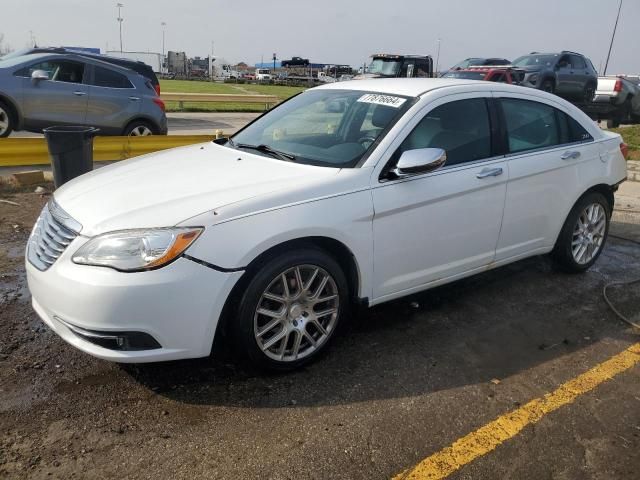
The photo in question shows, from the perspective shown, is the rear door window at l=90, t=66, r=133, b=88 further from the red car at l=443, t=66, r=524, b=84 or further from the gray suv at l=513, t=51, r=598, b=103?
the gray suv at l=513, t=51, r=598, b=103

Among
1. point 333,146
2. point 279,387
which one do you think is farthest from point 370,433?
point 333,146

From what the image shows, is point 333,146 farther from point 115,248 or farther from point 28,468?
point 28,468

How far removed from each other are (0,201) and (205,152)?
375 centimetres

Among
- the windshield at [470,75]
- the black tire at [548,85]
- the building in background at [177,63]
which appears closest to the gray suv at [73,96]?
the windshield at [470,75]

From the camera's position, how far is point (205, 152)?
4066mm

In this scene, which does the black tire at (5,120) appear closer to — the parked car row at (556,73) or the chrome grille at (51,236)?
the chrome grille at (51,236)

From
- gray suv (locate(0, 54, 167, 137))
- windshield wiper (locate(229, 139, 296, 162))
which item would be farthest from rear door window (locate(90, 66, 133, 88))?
windshield wiper (locate(229, 139, 296, 162))

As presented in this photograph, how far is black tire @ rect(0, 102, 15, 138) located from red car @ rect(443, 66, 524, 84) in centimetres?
1211

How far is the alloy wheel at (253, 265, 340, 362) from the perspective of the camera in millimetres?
3123

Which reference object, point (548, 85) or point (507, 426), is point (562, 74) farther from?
point (507, 426)

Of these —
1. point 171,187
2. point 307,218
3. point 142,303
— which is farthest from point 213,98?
point 142,303

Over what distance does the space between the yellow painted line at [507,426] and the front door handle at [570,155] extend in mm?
1646

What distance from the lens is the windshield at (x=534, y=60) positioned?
63.4 feet

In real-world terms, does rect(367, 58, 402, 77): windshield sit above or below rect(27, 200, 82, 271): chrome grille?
above
